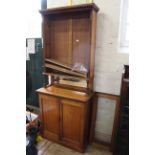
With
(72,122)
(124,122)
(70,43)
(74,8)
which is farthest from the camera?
(70,43)

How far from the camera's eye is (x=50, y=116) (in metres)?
2.04

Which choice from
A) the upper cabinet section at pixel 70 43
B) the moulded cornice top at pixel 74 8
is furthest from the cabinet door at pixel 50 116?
the moulded cornice top at pixel 74 8

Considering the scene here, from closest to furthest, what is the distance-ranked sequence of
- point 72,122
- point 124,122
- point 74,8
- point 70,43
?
1. point 124,122
2. point 74,8
3. point 72,122
4. point 70,43

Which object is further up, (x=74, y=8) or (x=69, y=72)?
(x=74, y=8)

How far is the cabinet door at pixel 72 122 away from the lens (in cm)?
181

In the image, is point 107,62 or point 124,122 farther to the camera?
point 107,62

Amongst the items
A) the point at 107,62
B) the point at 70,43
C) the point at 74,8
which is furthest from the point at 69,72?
the point at 74,8

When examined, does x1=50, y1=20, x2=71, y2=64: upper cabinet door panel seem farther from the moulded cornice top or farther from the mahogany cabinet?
the mahogany cabinet

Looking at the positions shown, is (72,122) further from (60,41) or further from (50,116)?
(60,41)

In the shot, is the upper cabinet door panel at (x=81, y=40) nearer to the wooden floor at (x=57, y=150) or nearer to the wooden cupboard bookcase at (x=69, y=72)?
the wooden cupboard bookcase at (x=69, y=72)

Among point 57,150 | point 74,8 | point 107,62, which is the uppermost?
point 74,8

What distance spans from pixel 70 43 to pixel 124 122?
125cm
